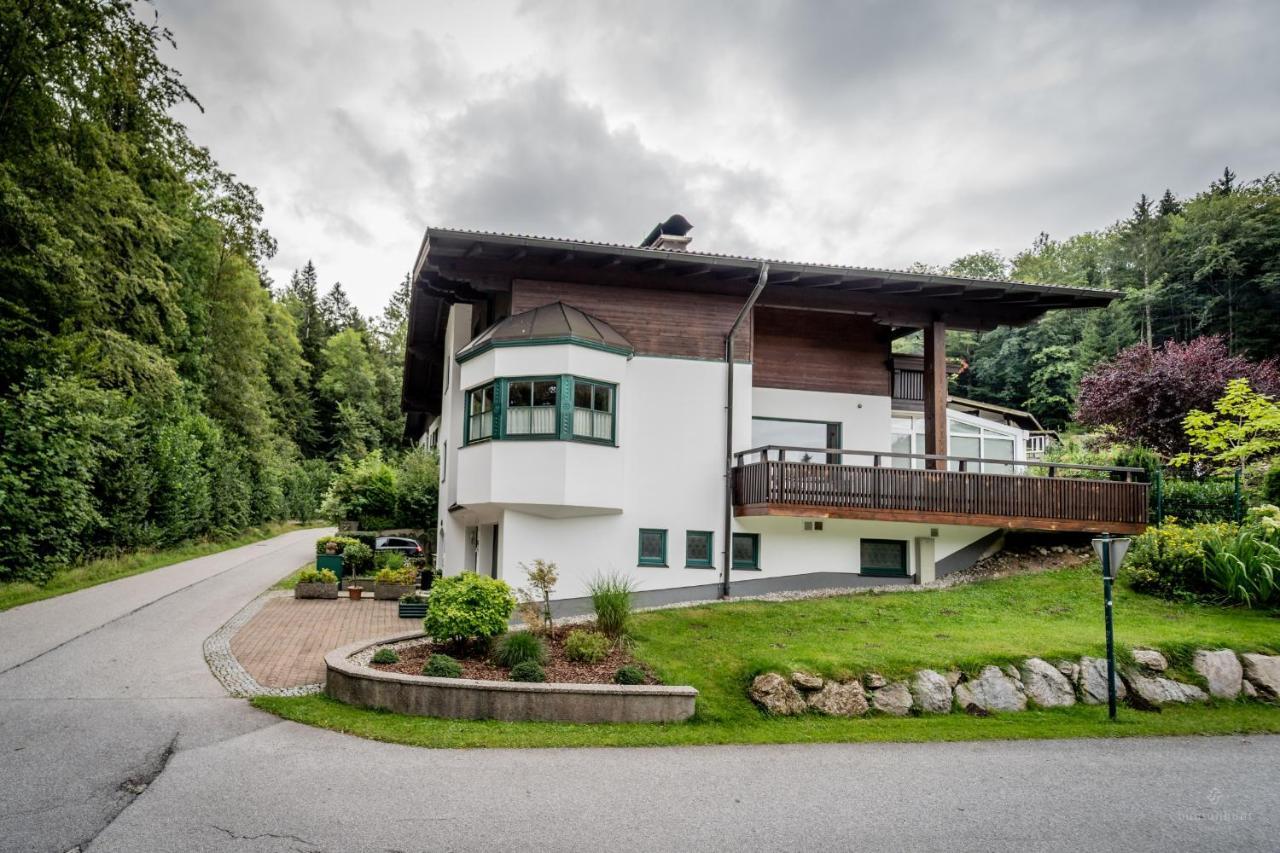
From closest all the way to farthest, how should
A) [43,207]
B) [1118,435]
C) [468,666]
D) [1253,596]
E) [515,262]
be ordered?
[468,666] → [1253,596] → [515,262] → [43,207] → [1118,435]

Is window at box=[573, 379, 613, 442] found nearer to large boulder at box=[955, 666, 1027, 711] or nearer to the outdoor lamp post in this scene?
large boulder at box=[955, 666, 1027, 711]

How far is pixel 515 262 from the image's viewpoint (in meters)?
16.5

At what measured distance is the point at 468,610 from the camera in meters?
11.3

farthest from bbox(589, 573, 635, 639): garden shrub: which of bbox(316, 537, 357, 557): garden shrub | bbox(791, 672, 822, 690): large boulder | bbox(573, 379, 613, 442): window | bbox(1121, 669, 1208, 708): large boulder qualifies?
bbox(316, 537, 357, 557): garden shrub

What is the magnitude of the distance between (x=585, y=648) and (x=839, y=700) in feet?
11.6

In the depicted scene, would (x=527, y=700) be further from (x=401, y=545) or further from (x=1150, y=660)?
(x=401, y=545)

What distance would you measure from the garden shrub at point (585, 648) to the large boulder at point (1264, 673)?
9275mm

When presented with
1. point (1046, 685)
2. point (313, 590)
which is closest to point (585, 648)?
point (1046, 685)

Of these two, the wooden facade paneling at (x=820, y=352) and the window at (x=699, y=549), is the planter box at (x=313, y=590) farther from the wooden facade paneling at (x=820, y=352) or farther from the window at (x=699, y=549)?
the wooden facade paneling at (x=820, y=352)

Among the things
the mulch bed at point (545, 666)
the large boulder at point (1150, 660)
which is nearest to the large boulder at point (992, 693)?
the large boulder at point (1150, 660)

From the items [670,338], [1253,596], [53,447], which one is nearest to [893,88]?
[670,338]

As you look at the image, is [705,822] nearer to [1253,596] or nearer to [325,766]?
[325,766]

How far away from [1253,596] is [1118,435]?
16518 mm

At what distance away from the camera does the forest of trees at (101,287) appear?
17750 mm
